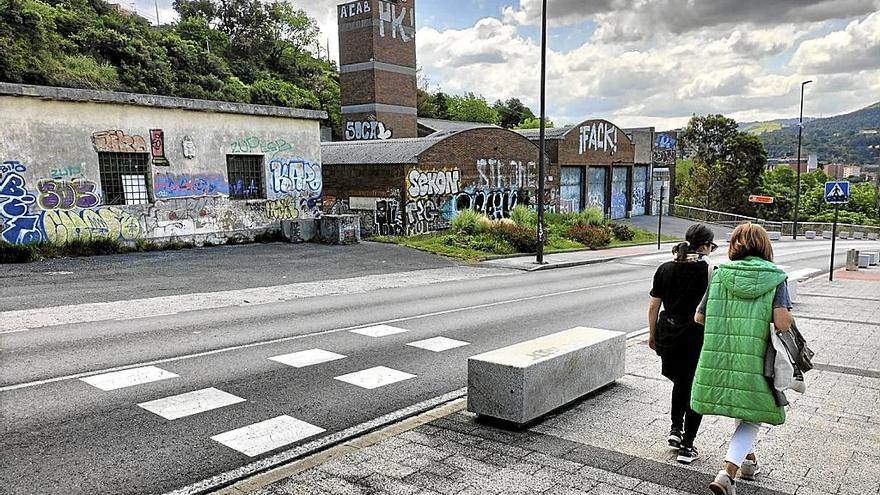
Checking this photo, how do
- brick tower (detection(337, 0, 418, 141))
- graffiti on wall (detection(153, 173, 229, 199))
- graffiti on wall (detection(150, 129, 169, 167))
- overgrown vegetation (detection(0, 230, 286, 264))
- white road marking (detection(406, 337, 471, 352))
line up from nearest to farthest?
white road marking (detection(406, 337, 471, 352)), overgrown vegetation (detection(0, 230, 286, 264)), graffiti on wall (detection(150, 129, 169, 167)), graffiti on wall (detection(153, 173, 229, 199)), brick tower (detection(337, 0, 418, 141))

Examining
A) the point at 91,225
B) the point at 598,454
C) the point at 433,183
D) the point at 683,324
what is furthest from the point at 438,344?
the point at 433,183

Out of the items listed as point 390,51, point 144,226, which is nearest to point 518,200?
point 390,51

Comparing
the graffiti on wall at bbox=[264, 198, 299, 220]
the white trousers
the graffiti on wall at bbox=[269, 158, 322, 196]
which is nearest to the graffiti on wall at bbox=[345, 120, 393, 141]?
the graffiti on wall at bbox=[269, 158, 322, 196]

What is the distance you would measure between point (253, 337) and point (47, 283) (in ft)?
24.0

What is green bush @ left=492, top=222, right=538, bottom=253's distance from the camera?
24781 millimetres

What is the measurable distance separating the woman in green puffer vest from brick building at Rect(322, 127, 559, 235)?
22631 mm

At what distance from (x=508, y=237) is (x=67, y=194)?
15.2m

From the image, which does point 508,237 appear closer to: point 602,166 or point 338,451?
point 602,166

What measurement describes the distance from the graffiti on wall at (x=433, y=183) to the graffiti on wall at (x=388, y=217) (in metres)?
0.92

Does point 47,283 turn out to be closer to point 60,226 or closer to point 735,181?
point 60,226

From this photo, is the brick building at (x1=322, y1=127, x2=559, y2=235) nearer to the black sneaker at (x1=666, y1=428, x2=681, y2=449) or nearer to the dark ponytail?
the dark ponytail

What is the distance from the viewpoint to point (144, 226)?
19812 millimetres

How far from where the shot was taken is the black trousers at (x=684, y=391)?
4977 millimetres

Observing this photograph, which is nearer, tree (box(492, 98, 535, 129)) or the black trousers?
the black trousers
